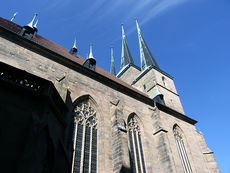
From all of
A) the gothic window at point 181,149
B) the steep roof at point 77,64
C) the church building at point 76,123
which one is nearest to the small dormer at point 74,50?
the church building at point 76,123

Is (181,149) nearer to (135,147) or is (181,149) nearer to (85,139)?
(135,147)

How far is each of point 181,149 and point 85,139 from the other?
7.01 metres

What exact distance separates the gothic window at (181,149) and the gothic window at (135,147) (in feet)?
10.8

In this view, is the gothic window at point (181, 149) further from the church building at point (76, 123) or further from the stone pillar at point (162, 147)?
the stone pillar at point (162, 147)

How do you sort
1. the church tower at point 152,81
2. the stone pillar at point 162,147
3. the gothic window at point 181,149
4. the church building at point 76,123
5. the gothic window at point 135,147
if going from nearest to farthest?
1. the church building at point 76,123
2. the gothic window at point 135,147
3. the stone pillar at point 162,147
4. the gothic window at point 181,149
5. the church tower at point 152,81

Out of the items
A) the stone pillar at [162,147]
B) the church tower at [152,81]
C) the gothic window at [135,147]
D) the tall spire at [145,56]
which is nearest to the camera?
the gothic window at [135,147]

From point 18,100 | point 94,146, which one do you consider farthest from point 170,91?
point 18,100

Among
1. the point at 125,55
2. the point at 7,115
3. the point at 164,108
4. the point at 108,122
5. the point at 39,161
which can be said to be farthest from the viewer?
the point at 125,55

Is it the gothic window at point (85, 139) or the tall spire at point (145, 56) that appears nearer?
the gothic window at point (85, 139)

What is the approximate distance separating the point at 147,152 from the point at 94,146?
323 centimetres

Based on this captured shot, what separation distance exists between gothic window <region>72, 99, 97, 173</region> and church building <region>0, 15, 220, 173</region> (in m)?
0.04

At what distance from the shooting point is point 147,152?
9.79m

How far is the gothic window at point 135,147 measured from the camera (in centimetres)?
896

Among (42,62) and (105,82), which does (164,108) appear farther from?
(42,62)
